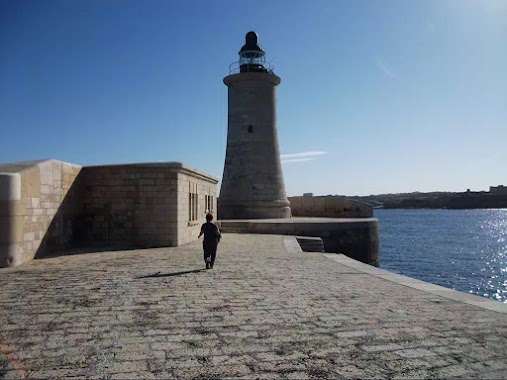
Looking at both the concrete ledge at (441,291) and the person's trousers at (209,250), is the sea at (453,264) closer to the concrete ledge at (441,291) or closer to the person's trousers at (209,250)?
the concrete ledge at (441,291)

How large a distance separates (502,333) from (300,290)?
2.79 metres

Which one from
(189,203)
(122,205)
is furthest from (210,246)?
(189,203)

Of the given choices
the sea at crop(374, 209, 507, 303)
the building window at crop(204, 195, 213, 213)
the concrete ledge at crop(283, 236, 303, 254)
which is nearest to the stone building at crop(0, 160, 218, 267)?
the concrete ledge at crop(283, 236, 303, 254)

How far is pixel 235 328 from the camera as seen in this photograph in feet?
15.0

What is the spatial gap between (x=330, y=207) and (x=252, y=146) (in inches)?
272

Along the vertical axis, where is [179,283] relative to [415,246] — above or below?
above

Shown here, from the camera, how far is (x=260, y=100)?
2241 centimetres

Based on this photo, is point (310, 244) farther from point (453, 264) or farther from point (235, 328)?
point (453, 264)

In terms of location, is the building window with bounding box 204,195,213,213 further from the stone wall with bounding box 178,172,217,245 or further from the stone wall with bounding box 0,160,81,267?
the stone wall with bounding box 0,160,81,267

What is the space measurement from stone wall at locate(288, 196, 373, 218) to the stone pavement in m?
17.9

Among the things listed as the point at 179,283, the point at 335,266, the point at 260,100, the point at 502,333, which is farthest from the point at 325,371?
the point at 260,100

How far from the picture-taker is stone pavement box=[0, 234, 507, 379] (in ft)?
11.7

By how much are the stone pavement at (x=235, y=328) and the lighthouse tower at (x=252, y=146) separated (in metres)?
14.4

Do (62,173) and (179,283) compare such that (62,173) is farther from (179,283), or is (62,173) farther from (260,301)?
(260,301)
